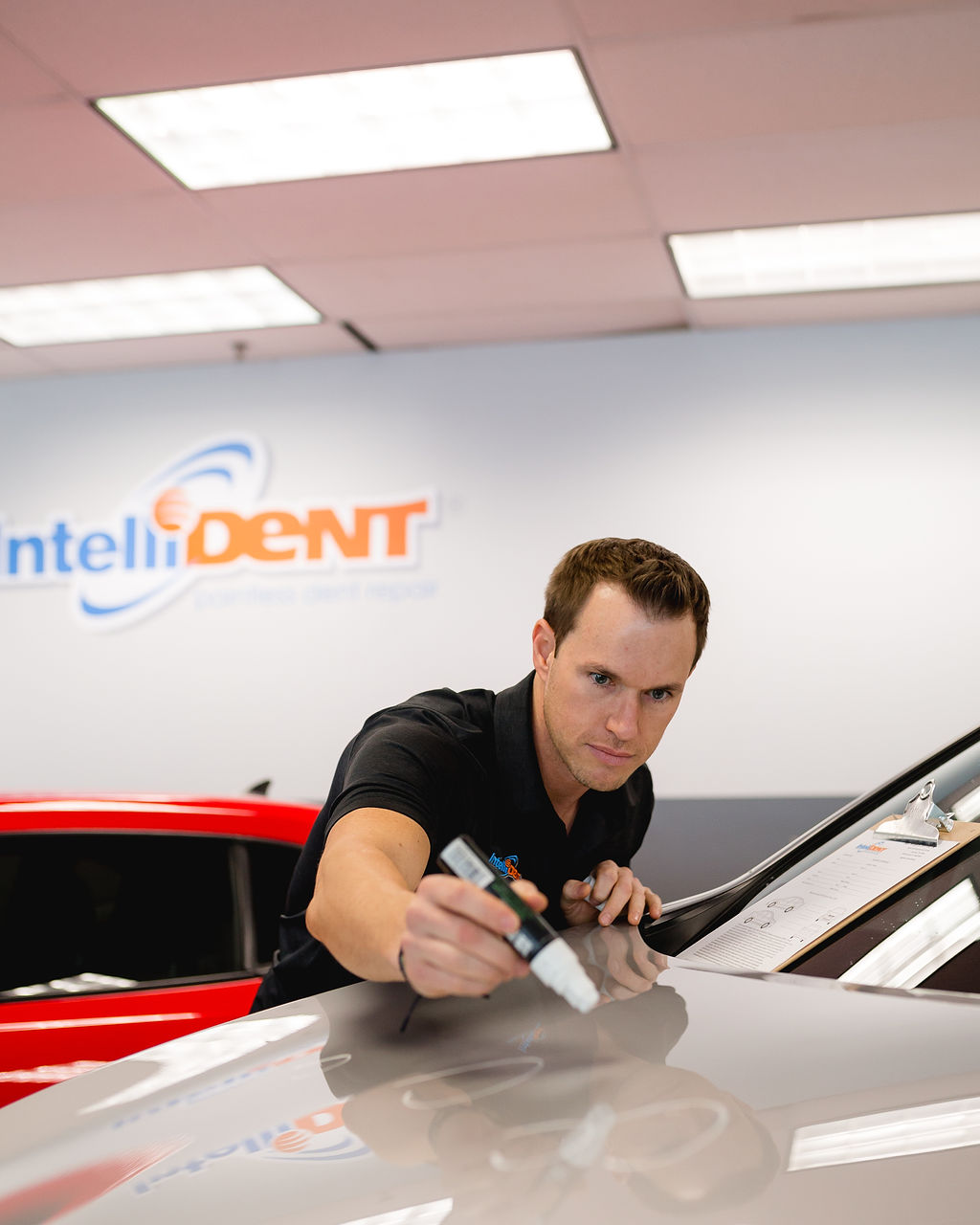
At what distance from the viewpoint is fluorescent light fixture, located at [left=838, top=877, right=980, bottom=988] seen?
3.70ft

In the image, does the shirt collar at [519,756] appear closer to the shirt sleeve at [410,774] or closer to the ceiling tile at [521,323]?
the shirt sleeve at [410,774]

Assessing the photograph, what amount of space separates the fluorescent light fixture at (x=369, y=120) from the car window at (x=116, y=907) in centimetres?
251

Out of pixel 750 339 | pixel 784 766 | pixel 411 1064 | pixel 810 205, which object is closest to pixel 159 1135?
pixel 411 1064

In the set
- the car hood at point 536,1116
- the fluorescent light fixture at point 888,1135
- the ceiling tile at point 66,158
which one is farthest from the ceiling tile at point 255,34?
the fluorescent light fixture at point 888,1135

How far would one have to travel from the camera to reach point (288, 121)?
382 cm

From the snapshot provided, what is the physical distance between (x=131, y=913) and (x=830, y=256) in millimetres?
4085

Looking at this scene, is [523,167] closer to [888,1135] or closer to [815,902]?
[815,902]

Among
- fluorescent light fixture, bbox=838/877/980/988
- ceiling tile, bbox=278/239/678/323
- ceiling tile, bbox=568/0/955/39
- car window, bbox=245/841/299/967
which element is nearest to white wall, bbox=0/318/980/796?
ceiling tile, bbox=278/239/678/323

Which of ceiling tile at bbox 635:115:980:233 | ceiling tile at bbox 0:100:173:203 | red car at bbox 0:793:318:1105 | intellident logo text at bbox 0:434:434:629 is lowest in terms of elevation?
red car at bbox 0:793:318:1105

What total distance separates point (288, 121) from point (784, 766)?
3.72 m

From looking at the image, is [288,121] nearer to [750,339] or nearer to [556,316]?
[556,316]

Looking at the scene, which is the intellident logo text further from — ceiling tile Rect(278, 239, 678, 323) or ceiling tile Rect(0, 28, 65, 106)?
ceiling tile Rect(0, 28, 65, 106)

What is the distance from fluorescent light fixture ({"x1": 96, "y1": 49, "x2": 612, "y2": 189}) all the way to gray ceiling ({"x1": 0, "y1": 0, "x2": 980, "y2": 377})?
0.29ft

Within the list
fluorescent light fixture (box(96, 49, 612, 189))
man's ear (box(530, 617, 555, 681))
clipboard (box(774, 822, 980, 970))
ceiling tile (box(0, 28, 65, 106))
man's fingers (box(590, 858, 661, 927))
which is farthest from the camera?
fluorescent light fixture (box(96, 49, 612, 189))
